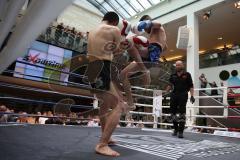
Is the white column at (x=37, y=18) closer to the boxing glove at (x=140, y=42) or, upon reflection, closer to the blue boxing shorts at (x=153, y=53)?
the boxing glove at (x=140, y=42)

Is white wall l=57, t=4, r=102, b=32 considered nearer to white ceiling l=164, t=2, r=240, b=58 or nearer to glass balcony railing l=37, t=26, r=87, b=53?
glass balcony railing l=37, t=26, r=87, b=53

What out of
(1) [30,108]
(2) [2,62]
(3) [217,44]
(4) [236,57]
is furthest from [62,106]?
(3) [217,44]

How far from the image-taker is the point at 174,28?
10250 mm

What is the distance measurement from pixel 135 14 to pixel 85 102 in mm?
4428

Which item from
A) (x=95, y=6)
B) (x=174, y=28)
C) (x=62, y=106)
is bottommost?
(x=62, y=106)

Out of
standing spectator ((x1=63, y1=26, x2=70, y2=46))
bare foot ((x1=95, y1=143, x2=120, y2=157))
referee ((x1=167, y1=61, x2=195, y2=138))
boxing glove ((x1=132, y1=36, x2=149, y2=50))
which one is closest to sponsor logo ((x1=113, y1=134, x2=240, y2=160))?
bare foot ((x1=95, y1=143, x2=120, y2=157))

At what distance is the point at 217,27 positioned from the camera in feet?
33.5

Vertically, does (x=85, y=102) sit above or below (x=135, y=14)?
below

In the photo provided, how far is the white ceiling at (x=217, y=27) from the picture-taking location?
8.68 metres

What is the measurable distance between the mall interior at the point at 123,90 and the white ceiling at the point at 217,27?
4 centimetres

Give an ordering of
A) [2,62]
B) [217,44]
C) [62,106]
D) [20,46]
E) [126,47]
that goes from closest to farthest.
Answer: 1. [20,46]
2. [2,62]
3. [126,47]
4. [62,106]
5. [217,44]

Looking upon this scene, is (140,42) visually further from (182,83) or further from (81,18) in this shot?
(81,18)

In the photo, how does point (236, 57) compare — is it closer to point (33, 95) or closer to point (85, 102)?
point (85, 102)

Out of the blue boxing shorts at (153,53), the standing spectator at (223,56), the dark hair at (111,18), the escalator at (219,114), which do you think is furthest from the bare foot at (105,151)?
the standing spectator at (223,56)
